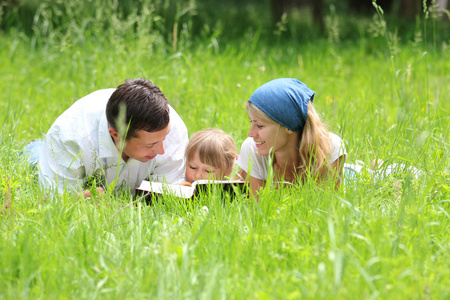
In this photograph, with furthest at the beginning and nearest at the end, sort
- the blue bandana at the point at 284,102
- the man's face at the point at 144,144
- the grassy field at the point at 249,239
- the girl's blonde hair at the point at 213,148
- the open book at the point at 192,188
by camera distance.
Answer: the girl's blonde hair at the point at 213,148 → the man's face at the point at 144,144 → the blue bandana at the point at 284,102 → the open book at the point at 192,188 → the grassy field at the point at 249,239

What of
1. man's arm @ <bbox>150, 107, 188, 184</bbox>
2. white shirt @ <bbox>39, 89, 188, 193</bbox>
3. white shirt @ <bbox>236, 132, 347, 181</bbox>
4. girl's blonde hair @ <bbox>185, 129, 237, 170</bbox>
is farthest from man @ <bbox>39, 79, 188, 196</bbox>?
white shirt @ <bbox>236, 132, 347, 181</bbox>

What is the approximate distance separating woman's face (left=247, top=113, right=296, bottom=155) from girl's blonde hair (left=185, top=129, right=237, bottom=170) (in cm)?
51

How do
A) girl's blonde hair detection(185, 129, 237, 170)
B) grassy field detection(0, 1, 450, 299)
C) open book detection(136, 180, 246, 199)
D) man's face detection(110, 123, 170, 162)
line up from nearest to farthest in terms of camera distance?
1. grassy field detection(0, 1, 450, 299)
2. open book detection(136, 180, 246, 199)
3. man's face detection(110, 123, 170, 162)
4. girl's blonde hair detection(185, 129, 237, 170)

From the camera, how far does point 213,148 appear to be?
371cm

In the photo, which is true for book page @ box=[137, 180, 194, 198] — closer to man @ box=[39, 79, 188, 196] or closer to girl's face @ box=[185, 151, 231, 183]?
man @ box=[39, 79, 188, 196]

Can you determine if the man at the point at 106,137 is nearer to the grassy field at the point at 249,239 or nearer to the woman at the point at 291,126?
the grassy field at the point at 249,239

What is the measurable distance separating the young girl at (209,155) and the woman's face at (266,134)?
522 mm

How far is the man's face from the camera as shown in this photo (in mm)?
3223

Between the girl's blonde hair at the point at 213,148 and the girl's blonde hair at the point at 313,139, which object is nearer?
the girl's blonde hair at the point at 313,139

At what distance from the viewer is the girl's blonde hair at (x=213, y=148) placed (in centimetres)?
372

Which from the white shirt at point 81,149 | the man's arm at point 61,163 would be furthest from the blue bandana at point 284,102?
the man's arm at point 61,163

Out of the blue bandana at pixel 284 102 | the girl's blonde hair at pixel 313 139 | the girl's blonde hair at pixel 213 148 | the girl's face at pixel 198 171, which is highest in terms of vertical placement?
the blue bandana at pixel 284 102

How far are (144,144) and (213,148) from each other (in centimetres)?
59

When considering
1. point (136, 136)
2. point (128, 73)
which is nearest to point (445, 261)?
point (136, 136)
